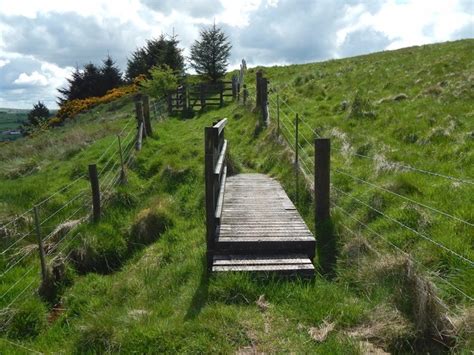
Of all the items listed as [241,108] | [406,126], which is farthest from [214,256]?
[241,108]

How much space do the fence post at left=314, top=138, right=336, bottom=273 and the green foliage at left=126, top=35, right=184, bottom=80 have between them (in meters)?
22.7

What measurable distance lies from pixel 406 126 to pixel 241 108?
9651 mm

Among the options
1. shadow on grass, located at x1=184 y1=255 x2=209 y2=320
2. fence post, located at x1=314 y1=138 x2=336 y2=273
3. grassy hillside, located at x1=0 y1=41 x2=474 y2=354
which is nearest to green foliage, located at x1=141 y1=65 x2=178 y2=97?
grassy hillside, located at x1=0 y1=41 x2=474 y2=354

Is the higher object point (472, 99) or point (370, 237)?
point (472, 99)

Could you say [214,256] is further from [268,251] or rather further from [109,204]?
[109,204]

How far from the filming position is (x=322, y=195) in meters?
6.55

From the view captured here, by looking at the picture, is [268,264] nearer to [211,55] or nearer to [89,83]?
[211,55]

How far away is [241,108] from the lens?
18.2m

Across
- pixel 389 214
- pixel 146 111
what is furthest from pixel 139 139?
pixel 389 214

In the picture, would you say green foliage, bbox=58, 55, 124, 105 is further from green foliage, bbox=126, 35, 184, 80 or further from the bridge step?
the bridge step

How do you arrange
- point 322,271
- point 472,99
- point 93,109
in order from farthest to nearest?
point 93,109
point 472,99
point 322,271

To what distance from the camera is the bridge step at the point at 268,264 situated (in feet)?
17.0

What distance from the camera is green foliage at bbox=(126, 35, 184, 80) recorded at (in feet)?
109

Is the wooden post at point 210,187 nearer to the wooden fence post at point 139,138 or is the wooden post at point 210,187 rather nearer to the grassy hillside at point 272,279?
the grassy hillside at point 272,279
